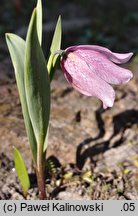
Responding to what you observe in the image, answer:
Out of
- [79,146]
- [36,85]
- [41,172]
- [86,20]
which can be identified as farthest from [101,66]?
[86,20]

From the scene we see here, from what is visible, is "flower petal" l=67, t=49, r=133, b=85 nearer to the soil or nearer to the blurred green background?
the soil

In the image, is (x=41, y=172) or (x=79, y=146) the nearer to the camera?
(x=41, y=172)

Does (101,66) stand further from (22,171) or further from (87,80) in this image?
(22,171)

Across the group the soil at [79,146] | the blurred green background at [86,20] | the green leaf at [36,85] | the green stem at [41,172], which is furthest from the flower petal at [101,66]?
the blurred green background at [86,20]

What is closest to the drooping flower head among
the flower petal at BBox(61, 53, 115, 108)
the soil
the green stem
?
the flower petal at BBox(61, 53, 115, 108)

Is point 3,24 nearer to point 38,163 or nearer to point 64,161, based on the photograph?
point 64,161

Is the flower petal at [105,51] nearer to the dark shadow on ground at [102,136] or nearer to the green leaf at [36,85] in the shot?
the green leaf at [36,85]

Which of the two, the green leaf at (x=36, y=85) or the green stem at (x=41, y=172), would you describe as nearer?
the green leaf at (x=36, y=85)

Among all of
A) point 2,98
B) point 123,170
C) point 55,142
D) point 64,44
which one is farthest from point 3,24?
point 123,170
